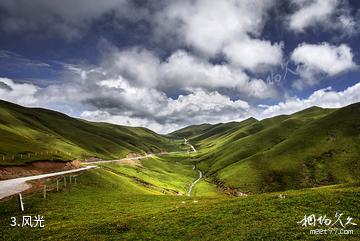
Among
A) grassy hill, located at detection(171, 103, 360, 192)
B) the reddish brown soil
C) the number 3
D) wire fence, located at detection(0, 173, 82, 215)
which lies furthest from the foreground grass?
grassy hill, located at detection(171, 103, 360, 192)

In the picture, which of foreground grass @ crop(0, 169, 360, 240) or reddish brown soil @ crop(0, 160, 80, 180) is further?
reddish brown soil @ crop(0, 160, 80, 180)

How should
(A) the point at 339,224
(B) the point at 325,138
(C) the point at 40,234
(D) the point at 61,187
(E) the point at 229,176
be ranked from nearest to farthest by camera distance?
(A) the point at 339,224
(C) the point at 40,234
(D) the point at 61,187
(E) the point at 229,176
(B) the point at 325,138

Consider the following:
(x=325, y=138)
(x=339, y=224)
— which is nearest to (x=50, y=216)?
(x=339, y=224)

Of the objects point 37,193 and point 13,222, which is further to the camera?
point 37,193

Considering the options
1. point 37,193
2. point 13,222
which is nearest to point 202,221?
point 13,222

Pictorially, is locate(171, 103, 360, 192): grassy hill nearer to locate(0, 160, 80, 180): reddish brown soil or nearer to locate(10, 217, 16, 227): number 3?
locate(0, 160, 80, 180): reddish brown soil

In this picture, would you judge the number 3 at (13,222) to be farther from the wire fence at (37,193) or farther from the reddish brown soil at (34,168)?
the reddish brown soil at (34,168)

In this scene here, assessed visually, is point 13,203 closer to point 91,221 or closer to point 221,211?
point 91,221

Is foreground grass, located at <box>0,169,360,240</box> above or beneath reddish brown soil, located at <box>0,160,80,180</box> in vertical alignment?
beneath

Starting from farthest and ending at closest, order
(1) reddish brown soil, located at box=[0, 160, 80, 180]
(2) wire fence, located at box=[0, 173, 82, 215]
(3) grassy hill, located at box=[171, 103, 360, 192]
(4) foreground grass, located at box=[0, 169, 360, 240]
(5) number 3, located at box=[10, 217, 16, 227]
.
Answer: (3) grassy hill, located at box=[171, 103, 360, 192] < (1) reddish brown soil, located at box=[0, 160, 80, 180] < (2) wire fence, located at box=[0, 173, 82, 215] < (5) number 3, located at box=[10, 217, 16, 227] < (4) foreground grass, located at box=[0, 169, 360, 240]

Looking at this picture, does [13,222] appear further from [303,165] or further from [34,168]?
[303,165]

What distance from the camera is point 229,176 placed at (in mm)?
166375

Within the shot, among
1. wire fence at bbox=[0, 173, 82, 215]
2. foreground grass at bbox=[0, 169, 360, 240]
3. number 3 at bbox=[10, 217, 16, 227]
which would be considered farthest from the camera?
wire fence at bbox=[0, 173, 82, 215]

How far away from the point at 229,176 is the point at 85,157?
91.2 metres
